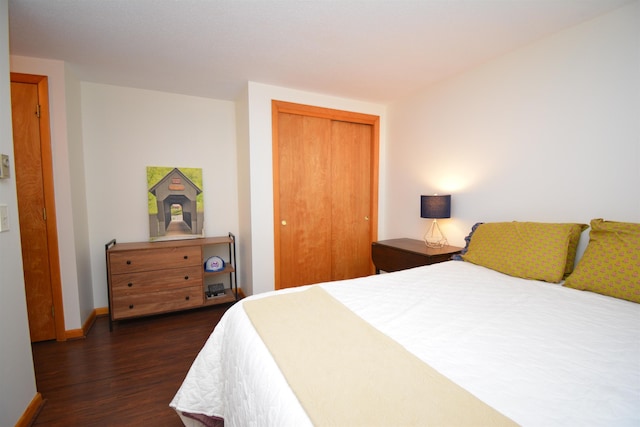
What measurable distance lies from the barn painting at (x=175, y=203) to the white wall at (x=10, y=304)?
1462mm

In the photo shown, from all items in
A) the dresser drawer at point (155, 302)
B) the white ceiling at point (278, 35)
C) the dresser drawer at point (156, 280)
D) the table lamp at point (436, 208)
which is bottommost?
the dresser drawer at point (155, 302)

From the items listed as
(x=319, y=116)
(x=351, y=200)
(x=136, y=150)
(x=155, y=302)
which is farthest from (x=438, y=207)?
(x=136, y=150)

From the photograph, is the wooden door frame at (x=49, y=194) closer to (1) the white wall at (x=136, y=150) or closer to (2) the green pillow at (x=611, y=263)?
(1) the white wall at (x=136, y=150)

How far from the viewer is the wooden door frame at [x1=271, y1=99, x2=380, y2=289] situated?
288 centimetres

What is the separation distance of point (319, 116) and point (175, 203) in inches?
74.8

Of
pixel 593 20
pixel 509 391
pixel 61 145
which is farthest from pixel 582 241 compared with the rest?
pixel 61 145

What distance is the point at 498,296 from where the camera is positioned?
1.40 meters

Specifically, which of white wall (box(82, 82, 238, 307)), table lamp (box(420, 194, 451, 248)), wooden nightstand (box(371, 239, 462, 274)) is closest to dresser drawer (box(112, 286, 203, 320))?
white wall (box(82, 82, 238, 307))

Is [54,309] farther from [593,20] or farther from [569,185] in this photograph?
[593,20]

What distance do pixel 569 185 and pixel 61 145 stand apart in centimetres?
393

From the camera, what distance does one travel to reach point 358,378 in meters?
0.76

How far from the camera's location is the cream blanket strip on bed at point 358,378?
0.62 m

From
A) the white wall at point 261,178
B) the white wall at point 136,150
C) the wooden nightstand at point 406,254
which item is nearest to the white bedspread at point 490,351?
the wooden nightstand at point 406,254

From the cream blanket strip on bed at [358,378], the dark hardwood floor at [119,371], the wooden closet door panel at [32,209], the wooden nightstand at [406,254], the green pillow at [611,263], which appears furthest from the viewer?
the wooden nightstand at [406,254]
